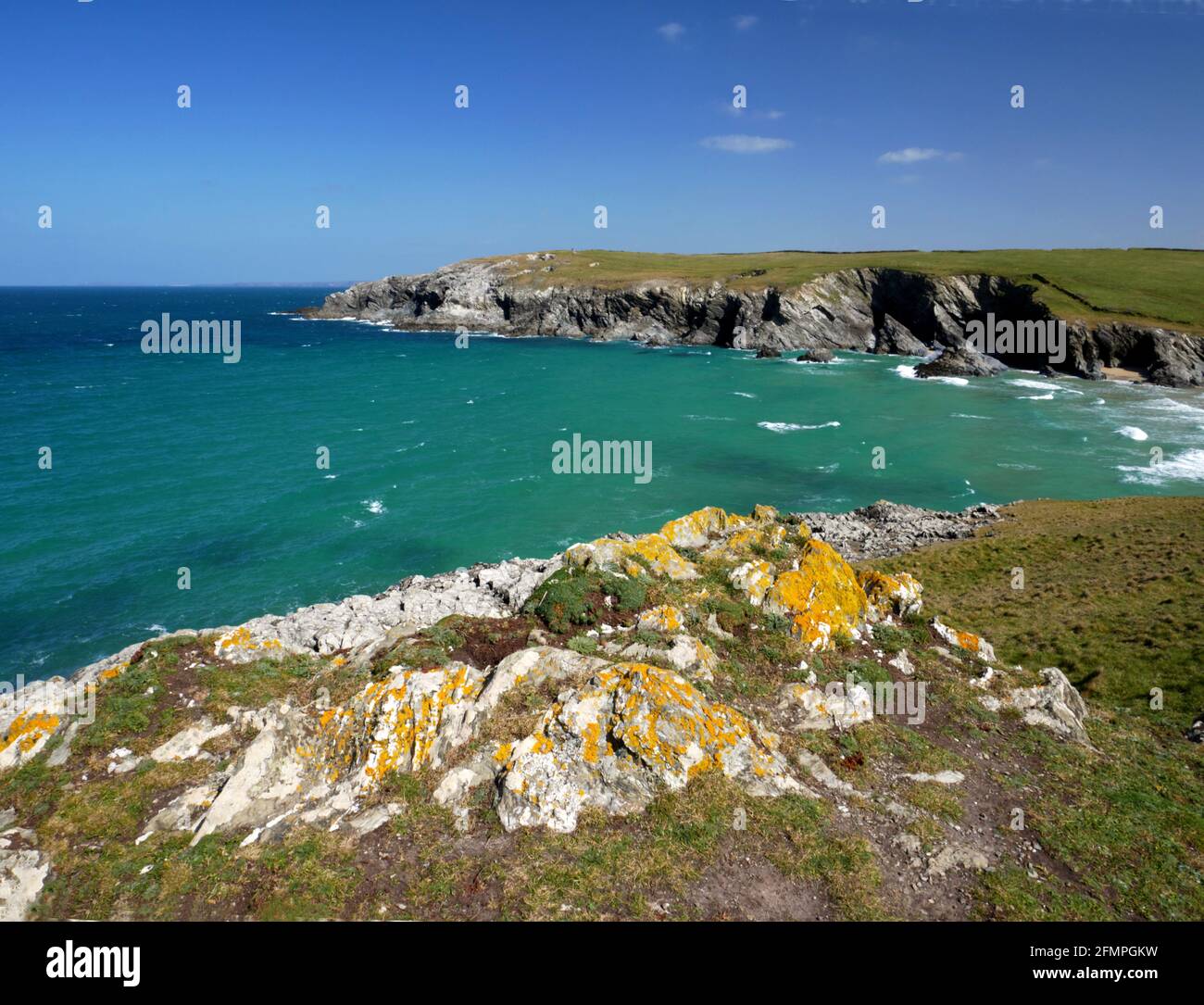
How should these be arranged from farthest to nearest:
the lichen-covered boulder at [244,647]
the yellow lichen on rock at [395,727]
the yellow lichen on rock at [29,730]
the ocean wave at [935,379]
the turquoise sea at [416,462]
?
the ocean wave at [935,379], the turquoise sea at [416,462], the lichen-covered boulder at [244,647], the yellow lichen on rock at [29,730], the yellow lichen on rock at [395,727]

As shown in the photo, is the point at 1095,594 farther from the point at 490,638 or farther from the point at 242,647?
the point at 242,647

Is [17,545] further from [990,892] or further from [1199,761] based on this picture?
[1199,761]

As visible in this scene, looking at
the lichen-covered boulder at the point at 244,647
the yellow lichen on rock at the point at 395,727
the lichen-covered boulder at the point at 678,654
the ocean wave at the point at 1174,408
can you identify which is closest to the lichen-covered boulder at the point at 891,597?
the lichen-covered boulder at the point at 678,654

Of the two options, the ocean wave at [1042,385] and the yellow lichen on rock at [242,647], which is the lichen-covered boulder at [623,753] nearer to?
the yellow lichen on rock at [242,647]

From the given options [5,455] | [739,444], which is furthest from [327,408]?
[739,444]

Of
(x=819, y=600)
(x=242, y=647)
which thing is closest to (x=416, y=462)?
(x=242, y=647)
